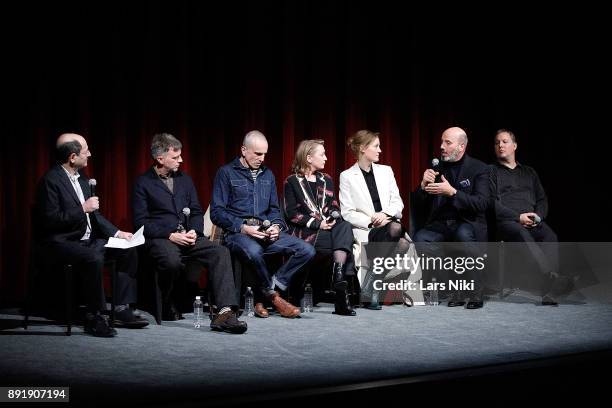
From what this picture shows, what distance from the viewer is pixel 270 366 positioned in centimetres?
340

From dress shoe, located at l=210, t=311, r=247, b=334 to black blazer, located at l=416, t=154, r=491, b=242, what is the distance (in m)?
1.83

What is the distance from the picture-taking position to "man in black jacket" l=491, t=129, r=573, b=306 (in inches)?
217

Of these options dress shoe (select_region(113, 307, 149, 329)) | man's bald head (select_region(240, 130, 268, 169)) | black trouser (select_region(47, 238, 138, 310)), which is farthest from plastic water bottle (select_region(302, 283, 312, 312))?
black trouser (select_region(47, 238, 138, 310))

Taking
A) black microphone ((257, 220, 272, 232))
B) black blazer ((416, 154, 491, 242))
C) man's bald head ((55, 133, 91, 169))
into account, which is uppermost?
man's bald head ((55, 133, 91, 169))

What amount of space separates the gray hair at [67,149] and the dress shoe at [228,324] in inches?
48.6

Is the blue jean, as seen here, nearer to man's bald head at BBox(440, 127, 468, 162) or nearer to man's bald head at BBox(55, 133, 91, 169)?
man's bald head at BBox(55, 133, 91, 169)

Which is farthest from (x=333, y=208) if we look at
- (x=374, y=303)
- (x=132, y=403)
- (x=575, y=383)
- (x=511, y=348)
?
(x=132, y=403)

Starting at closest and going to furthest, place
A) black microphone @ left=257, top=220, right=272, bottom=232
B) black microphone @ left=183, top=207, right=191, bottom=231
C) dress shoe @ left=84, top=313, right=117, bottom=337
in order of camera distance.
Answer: dress shoe @ left=84, top=313, right=117, bottom=337, black microphone @ left=183, top=207, right=191, bottom=231, black microphone @ left=257, top=220, right=272, bottom=232

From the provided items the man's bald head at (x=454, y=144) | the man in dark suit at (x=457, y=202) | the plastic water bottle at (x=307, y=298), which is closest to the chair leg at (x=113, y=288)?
the plastic water bottle at (x=307, y=298)

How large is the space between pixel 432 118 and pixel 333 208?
76.9 inches

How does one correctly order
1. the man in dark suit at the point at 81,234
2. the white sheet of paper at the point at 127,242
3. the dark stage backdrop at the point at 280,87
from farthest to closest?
the dark stage backdrop at the point at 280,87
the white sheet of paper at the point at 127,242
the man in dark suit at the point at 81,234

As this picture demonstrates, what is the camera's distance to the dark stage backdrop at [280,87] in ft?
17.6

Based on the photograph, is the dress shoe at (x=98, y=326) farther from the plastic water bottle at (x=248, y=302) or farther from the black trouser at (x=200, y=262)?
the plastic water bottle at (x=248, y=302)

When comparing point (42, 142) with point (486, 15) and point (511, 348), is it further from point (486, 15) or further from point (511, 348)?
point (486, 15)
